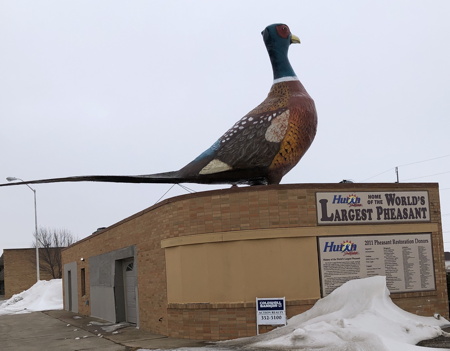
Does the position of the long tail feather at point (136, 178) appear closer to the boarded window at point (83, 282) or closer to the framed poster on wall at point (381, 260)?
the framed poster on wall at point (381, 260)

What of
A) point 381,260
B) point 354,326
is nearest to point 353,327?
point 354,326

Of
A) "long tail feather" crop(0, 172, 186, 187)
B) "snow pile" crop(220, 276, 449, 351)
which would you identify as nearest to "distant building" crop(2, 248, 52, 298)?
"long tail feather" crop(0, 172, 186, 187)

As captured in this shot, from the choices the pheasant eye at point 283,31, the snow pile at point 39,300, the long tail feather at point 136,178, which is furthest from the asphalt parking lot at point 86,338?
the snow pile at point 39,300

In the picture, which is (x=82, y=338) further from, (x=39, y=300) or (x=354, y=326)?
(x=39, y=300)

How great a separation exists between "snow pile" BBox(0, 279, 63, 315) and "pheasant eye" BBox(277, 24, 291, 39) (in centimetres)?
2460

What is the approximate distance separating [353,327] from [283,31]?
8.79m

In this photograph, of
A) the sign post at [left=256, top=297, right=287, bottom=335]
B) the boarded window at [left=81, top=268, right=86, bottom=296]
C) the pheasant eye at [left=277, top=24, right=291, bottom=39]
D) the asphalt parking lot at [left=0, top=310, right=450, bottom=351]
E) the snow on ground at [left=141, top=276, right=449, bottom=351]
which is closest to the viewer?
the snow on ground at [left=141, top=276, right=449, bottom=351]

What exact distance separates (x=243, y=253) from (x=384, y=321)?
360 centimetres

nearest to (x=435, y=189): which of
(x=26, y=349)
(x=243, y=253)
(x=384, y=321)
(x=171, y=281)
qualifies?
(x=384, y=321)

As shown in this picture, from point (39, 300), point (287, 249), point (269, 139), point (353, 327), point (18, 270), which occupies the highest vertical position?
point (269, 139)

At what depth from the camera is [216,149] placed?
15.7 metres

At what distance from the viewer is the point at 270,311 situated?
13.4m

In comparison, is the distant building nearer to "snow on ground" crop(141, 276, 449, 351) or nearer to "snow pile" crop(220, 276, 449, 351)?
"snow on ground" crop(141, 276, 449, 351)

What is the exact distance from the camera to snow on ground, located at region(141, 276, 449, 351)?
10961 mm
